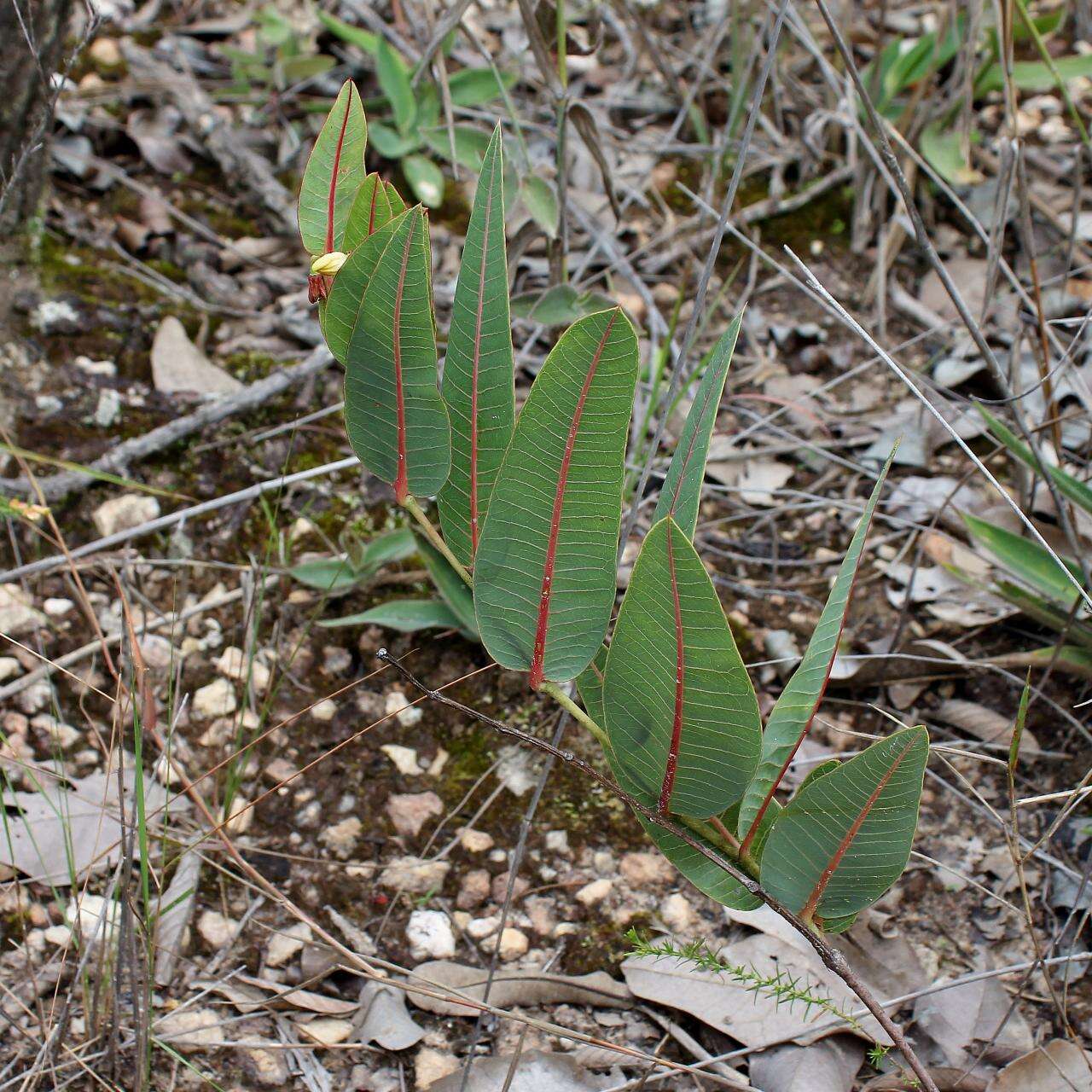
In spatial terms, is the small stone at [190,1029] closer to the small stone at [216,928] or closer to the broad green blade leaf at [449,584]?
the small stone at [216,928]

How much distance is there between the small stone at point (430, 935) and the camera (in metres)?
1.26

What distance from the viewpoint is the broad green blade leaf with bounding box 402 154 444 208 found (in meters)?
2.12

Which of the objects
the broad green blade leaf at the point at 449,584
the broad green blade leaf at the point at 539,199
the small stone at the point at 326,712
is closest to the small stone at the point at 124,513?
the small stone at the point at 326,712

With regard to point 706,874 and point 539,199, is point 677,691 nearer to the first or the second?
point 706,874

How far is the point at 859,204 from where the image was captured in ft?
7.09

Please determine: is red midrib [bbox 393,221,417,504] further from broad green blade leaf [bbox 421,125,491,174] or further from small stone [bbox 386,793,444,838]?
broad green blade leaf [bbox 421,125,491,174]

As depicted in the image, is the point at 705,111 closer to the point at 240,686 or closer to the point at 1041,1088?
the point at 240,686

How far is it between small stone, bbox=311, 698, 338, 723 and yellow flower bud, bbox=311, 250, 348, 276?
743 mm

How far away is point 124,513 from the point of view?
1677 mm

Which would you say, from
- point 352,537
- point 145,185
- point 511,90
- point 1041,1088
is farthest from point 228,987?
point 511,90

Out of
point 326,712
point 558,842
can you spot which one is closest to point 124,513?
point 326,712

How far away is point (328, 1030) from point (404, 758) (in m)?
0.35

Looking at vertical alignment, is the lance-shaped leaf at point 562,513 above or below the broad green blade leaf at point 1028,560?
above

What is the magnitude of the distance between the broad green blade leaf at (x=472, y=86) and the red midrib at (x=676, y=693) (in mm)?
1659
